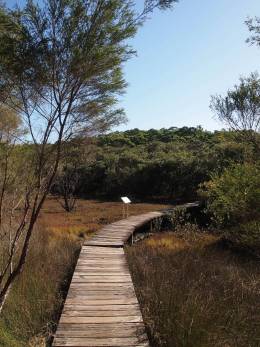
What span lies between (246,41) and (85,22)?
4.82 m

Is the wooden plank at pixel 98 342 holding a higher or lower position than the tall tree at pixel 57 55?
lower

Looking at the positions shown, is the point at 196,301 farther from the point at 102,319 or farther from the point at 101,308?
the point at 101,308

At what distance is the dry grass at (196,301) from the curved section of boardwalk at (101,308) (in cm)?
24

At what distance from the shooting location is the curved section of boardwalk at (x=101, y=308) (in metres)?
4.72

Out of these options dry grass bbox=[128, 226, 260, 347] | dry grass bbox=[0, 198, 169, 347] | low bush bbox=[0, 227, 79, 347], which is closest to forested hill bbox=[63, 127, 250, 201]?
dry grass bbox=[0, 198, 169, 347]

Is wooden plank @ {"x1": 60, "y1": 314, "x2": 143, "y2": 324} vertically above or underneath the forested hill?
underneath

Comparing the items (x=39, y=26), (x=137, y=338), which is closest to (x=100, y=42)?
(x=39, y=26)

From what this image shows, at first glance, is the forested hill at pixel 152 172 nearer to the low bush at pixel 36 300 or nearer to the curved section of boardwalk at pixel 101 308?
the low bush at pixel 36 300

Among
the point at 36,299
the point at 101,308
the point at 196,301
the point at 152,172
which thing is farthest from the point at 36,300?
the point at 152,172

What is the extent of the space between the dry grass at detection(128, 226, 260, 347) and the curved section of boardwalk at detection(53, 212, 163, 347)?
0.24 m

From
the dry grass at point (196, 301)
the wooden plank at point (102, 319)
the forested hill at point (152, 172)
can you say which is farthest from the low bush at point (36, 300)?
the forested hill at point (152, 172)

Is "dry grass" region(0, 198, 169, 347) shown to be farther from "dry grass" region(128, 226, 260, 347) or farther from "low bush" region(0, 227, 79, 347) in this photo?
"dry grass" region(128, 226, 260, 347)

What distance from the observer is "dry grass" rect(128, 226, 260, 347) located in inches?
178

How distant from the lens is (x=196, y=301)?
520 centimetres
